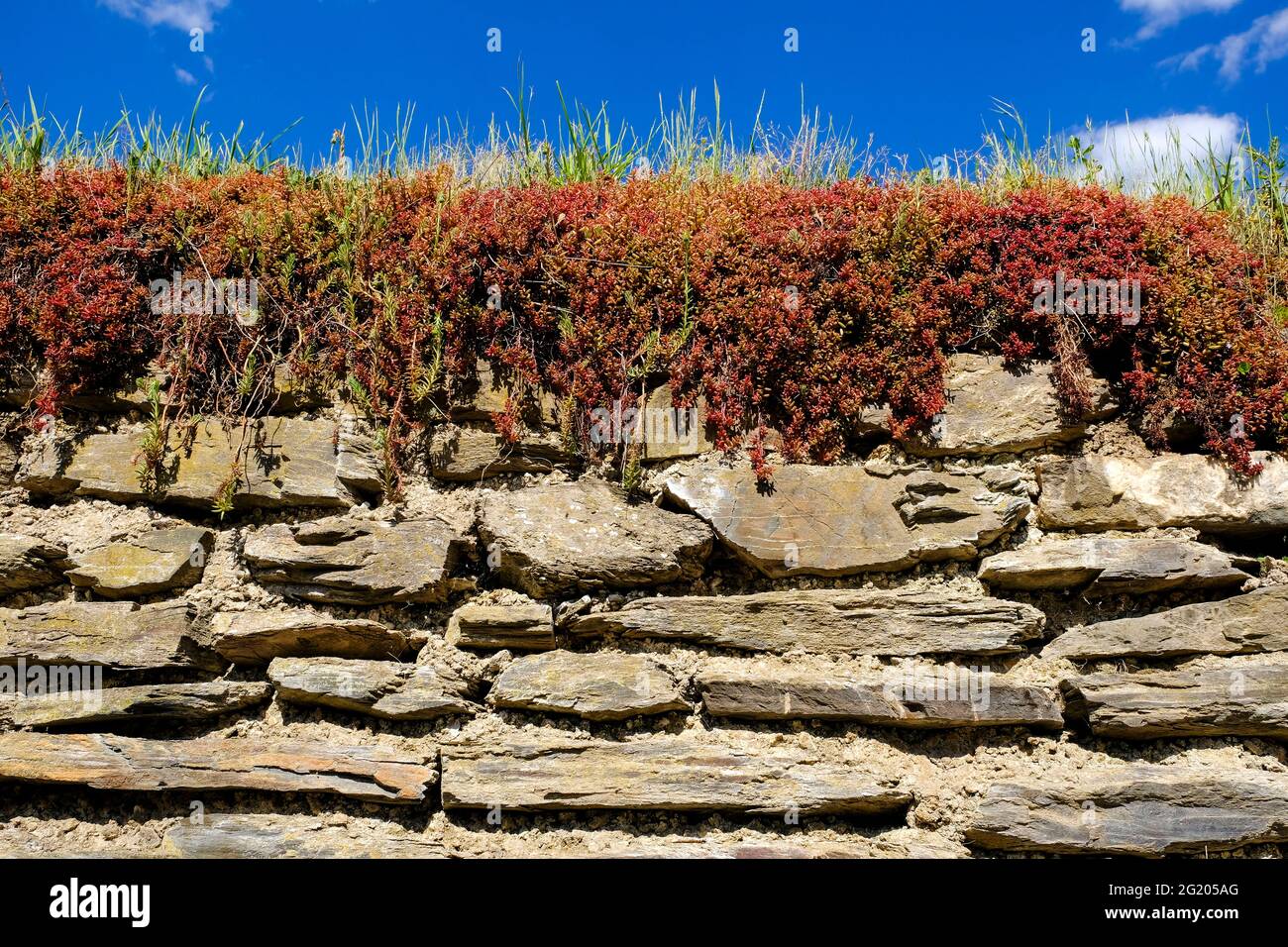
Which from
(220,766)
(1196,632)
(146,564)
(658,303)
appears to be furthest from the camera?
(658,303)

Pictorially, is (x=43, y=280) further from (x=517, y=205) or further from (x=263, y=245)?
(x=517, y=205)

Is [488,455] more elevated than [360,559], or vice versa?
[488,455]

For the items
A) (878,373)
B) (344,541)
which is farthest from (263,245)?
(878,373)

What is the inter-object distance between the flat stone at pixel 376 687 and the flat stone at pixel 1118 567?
2.84 metres

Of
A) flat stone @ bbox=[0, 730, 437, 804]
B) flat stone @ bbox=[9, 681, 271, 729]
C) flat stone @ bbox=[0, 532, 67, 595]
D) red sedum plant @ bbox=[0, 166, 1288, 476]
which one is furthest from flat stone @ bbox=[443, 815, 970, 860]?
flat stone @ bbox=[0, 532, 67, 595]

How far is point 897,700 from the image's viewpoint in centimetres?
479

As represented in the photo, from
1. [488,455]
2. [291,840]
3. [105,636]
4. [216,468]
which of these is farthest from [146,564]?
[488,455]

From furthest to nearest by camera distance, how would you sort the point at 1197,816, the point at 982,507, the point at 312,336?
the point at 312,336
the point at 982,507
the point at 1197,816

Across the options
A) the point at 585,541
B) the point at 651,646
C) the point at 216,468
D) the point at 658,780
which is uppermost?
the point at 216,468

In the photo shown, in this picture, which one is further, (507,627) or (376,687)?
(507,627)

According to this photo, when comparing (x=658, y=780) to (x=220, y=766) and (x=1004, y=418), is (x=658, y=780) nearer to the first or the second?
(x=220, y=766)

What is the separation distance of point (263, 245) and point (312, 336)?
642 millimetres

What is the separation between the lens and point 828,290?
536 cm

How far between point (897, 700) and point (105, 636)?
4.13 metres
